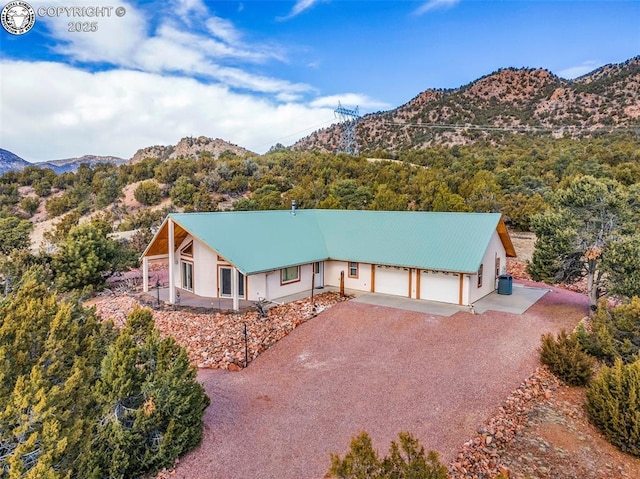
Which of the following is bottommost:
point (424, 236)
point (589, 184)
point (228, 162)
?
point (424, 236)

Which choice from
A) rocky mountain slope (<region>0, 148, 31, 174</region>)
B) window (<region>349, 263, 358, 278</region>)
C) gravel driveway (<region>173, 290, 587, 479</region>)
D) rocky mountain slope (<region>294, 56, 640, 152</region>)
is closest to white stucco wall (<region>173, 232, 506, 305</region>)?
window (<region>349, 263, 358, 278</region>)

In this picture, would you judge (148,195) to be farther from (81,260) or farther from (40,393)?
(40,393)

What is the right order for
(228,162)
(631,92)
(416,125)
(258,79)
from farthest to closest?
(416,125) < (631,92) < (228,162) < (258,79)

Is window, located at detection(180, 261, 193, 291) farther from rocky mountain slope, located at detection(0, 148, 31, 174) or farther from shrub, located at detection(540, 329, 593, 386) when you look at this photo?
rocky mountain slope, located at detection(0, 148, 31, 174)

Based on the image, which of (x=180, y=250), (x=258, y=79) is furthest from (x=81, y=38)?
(x=258, y=79)

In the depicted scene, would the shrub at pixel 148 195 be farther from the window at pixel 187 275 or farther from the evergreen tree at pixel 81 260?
the window at pixel 187 275

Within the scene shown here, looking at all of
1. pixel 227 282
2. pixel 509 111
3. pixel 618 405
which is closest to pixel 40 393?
pixel 618 405

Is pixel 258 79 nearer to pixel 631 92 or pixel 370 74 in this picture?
pixel 370 74
